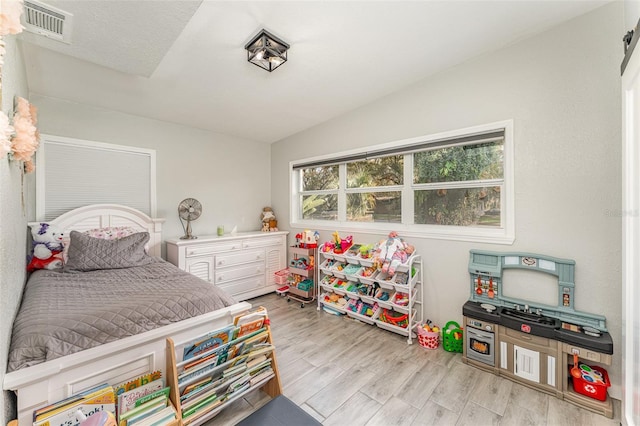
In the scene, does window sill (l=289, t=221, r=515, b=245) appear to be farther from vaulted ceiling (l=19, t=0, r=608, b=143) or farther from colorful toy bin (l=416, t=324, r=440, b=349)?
vaulted ceiling (l=19, t=0, r=608, b=143)

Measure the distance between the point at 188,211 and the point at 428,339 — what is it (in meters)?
3.10

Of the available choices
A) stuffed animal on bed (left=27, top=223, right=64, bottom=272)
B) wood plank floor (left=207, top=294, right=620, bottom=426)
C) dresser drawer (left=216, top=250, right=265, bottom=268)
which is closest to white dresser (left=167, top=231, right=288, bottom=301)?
dresser drawer (left=216, top=250, right=265, bottom=268)

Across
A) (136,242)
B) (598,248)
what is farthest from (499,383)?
(136,242)

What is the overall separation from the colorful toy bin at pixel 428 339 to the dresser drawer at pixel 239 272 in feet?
7.30

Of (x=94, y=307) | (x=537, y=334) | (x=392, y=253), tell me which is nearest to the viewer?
(x=94, y=307)

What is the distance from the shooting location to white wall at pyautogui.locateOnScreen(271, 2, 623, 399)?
172cm

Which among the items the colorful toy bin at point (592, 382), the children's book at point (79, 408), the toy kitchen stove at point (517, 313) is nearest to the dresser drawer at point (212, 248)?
the children's book at point (79, 408)

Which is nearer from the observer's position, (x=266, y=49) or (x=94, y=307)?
(x=94, y=307)

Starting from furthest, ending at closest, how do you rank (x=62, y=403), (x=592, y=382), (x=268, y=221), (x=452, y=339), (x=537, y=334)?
(x=268, y=221) < (x=452, y=339) < (x=537, y=334) < (x=592, y=382) < (x=62, y=403)

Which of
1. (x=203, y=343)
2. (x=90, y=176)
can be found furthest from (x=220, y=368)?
(x=90, y=176)

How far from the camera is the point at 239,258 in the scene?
3.40 metres

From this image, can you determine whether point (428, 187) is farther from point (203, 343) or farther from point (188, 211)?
point (188, 211)

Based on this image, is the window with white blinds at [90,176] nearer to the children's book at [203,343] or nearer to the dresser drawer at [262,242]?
the dresser drawer at [262,242]

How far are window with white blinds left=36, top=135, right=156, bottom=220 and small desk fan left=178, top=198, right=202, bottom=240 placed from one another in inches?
12.5
